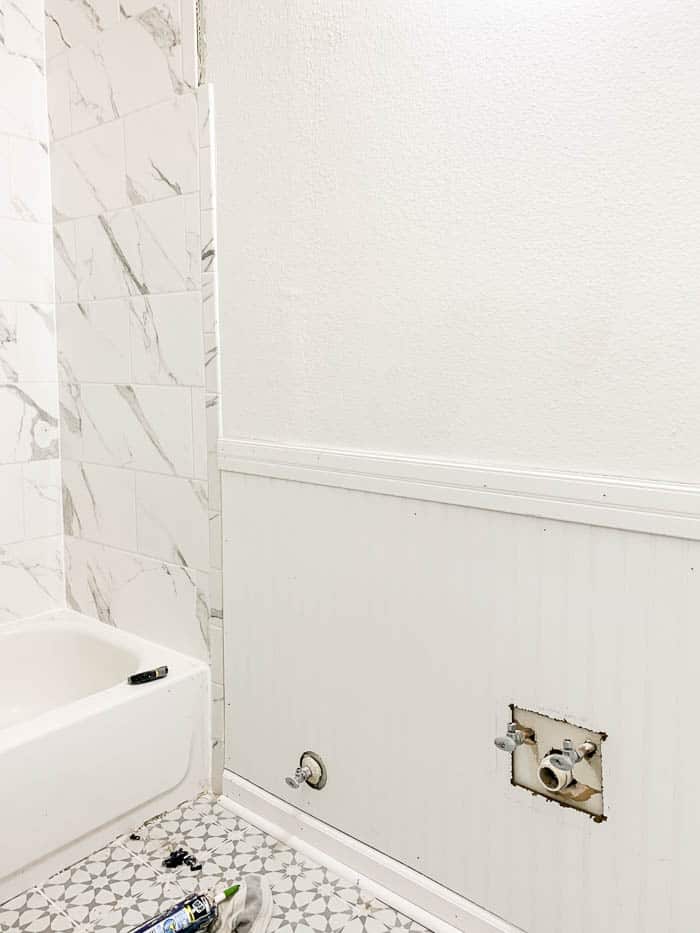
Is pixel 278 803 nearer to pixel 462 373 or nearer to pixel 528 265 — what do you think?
pixel 462 373

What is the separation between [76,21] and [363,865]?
2.11m

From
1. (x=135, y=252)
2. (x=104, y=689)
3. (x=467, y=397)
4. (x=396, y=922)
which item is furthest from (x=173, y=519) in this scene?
(x=396, y=922)

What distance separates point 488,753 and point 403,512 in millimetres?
446

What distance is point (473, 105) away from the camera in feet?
4.22

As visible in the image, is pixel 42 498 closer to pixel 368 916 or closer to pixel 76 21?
pixel 76 21

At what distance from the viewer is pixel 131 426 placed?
201cm

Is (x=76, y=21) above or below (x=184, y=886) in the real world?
above

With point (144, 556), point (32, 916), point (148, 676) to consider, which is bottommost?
point (32, 916)

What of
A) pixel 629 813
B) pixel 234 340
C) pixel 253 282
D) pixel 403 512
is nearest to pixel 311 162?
pixel 253 282

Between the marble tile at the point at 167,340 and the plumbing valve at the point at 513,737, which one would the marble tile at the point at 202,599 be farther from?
the plumbing valve at the point at 513,737

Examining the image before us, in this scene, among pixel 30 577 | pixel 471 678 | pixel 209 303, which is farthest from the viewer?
pixel 30 577

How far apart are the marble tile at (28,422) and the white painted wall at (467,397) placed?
0.72 meters

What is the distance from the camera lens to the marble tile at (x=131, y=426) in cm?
188

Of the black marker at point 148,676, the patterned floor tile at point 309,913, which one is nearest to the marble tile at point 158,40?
the black marker at point 148,676
